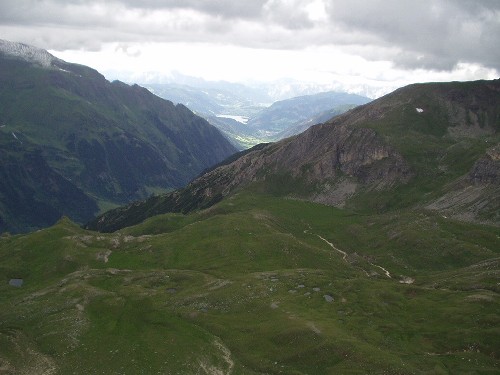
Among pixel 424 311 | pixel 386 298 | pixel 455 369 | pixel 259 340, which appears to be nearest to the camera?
pixel 455 369

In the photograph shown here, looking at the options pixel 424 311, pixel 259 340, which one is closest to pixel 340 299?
pixel 424 311

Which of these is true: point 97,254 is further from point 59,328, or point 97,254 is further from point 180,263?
point 59,328

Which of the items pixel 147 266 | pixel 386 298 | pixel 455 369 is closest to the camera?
pixel 455 369

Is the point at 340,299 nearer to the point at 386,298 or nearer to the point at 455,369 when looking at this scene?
the point at 386,298

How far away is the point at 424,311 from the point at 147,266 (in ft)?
341

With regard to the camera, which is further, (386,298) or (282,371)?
(386,298)

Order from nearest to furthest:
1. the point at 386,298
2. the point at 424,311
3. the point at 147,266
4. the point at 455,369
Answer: the point at 455,369
the point at 424,311
the point at 386,298
the point at 147,266

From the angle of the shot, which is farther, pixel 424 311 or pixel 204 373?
pixel 424 311

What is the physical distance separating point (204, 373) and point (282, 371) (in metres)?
14.8

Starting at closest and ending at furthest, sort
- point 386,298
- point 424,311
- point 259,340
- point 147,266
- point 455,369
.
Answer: point 455,369 → point 259,340 → point 424,311 → point 386,298 → point 147,266

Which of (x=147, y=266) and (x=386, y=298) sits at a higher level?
(x=386, y=298)

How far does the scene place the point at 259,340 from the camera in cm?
10838

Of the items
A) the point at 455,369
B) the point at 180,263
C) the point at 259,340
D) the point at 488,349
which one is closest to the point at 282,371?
the point at 259,340

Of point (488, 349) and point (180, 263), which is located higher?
point (488, 349)
